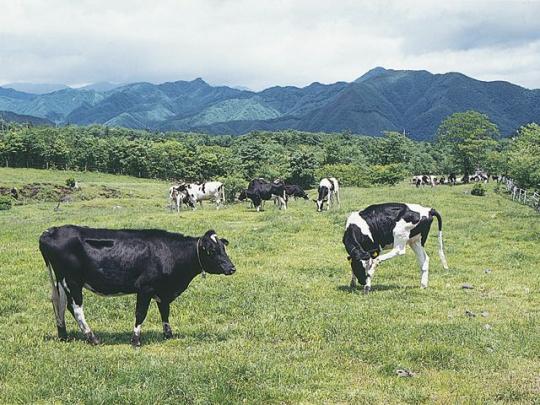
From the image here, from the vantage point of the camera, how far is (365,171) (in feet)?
333

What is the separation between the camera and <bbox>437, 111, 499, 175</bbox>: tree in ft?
307

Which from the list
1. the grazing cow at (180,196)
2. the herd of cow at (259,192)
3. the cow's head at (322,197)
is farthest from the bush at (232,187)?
the cow's head at (322,197)

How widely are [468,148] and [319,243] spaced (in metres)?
76.3

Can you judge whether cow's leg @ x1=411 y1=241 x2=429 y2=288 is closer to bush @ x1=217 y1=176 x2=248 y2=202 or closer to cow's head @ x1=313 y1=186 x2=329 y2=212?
cow's head @ x1=313 y1=186 x2=329 y2=212

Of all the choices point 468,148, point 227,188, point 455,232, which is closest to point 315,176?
point 468,148

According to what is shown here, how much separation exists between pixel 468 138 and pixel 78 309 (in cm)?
9263

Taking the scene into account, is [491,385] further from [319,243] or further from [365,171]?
[365,171]

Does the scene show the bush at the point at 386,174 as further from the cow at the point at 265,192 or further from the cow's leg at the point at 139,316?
the cow's leg at the point at 139,316

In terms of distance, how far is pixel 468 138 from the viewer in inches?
3706

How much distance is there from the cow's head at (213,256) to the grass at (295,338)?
4.72 feet

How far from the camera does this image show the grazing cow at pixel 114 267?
10.8 meters

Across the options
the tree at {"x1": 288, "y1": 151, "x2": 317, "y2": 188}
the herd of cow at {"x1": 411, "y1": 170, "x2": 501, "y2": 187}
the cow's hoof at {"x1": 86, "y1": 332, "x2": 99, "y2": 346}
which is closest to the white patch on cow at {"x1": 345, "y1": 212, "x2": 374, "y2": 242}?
the cow's hoof at {"x1": 86, "y1": 332, "x2": 99, "y2": 346}

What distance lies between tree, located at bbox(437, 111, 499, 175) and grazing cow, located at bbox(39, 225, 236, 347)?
8900 centimetres

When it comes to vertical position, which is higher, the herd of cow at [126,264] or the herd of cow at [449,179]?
the herd of cow at [126,264]
